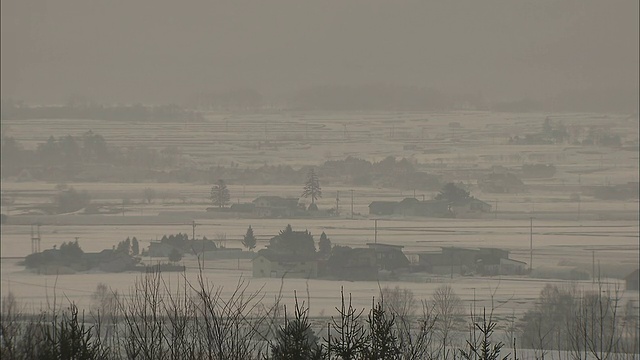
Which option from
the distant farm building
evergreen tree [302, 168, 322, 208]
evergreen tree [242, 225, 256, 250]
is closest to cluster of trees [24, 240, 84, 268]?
evergreen tree [242, 225, 256, 250]

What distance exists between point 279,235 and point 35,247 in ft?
34.5

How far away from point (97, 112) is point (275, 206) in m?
10.2

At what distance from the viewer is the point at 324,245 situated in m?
46.0

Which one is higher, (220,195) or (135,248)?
(220,195)

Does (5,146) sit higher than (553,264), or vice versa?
(5,146)

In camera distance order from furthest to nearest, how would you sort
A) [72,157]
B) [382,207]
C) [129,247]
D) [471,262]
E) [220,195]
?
1. [72,157]
2. [220,195]
3. [382,207]
4. [129,247]
5. [471,262]

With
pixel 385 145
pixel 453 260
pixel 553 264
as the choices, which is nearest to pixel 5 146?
pixel 385 145


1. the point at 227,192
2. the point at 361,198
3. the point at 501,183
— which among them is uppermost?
the point at 501,183

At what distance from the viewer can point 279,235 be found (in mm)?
47344

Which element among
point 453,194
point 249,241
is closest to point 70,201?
point 249,241

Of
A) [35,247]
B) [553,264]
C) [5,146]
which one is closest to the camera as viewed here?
[553,264]

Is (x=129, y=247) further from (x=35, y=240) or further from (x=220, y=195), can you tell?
(x=220, y=195)

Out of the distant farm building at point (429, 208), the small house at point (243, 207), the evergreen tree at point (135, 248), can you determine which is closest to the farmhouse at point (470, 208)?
the distant farm building at point (429, 208)

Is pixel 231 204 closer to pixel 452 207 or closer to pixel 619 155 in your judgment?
pixel 452 207
